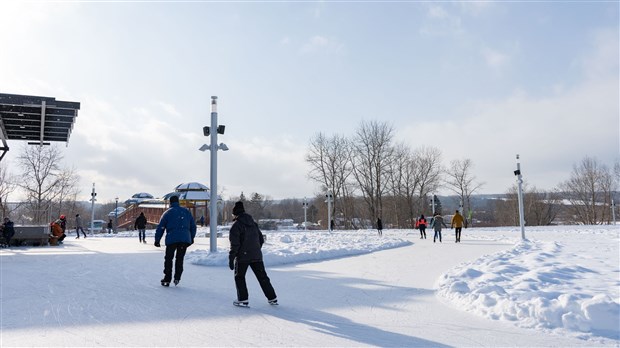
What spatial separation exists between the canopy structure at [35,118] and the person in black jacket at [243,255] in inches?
548

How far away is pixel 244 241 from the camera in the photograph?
19.8 ft

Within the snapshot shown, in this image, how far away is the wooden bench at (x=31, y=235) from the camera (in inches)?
750

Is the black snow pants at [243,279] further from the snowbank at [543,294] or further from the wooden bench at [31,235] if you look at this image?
the wooden bench at [31,235]

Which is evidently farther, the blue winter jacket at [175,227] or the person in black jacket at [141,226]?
the person in black jacket at [141,226]

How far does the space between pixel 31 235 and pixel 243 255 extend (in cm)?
1803

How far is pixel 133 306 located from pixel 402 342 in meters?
3.94

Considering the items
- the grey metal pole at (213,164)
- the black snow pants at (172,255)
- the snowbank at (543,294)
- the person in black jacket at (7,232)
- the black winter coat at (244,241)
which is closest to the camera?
the snowbank at (543,294)

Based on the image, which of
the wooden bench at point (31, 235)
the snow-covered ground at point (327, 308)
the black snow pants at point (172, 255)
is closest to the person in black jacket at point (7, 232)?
the wooden bench at point (31, 235)

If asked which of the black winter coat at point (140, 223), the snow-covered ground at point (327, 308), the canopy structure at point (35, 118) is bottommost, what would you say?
the snow-covered ground at point (327, 308)

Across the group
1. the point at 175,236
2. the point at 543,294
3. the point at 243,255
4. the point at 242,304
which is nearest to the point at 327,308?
the point at 242,304

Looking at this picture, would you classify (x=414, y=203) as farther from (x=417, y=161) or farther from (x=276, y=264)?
(x=276, y=264)

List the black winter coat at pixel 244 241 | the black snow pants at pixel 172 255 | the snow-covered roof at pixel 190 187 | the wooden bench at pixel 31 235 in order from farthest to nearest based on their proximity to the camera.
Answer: the snow-covered roof at pixel 190 187 → the wooden bench at pixel 31 235 → the black snow pants at pixel 172 255 → the black winter coat at pixel 244 241

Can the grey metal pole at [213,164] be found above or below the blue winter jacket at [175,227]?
above

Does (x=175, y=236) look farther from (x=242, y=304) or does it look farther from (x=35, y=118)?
(x=35, y=118)
